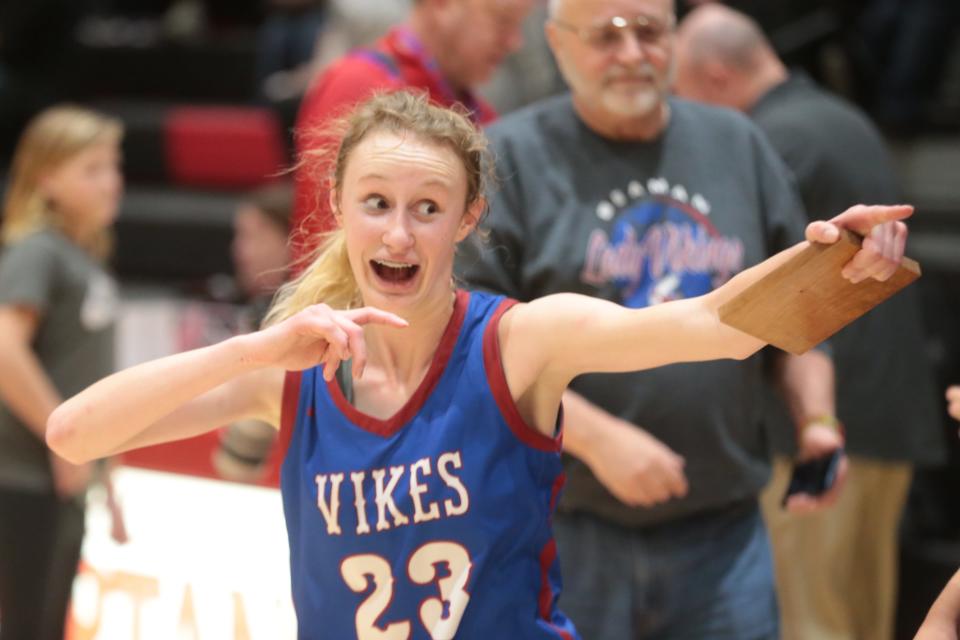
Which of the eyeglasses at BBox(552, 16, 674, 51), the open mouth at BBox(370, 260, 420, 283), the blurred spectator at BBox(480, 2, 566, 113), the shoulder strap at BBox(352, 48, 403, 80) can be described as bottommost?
the open mouth at BBox(370, 260, 420, 283)

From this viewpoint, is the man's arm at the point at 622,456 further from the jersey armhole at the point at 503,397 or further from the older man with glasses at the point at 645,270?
the jersey armhole at the point at 503,397

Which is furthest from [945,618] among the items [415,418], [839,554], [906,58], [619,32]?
[906,58]

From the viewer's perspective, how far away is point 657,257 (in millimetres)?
2785

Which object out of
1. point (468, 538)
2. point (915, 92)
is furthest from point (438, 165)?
point (915, 92)

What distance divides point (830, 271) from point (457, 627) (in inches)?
29.4

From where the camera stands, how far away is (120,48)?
9.22 metres

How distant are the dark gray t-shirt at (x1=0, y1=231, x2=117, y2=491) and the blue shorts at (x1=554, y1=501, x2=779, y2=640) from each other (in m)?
1.97

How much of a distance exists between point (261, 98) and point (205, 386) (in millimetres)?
6351

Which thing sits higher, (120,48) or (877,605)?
(120,48)

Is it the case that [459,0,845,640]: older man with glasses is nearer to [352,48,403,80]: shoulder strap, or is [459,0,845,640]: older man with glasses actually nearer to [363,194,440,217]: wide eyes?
[363,194,440,217]: wide eyes

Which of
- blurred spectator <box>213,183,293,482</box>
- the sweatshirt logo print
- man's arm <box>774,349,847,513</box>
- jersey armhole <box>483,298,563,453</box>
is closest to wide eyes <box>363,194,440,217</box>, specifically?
jersey armhole <box>483,298,563,453</box>

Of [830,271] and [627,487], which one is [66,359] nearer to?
[627,487]

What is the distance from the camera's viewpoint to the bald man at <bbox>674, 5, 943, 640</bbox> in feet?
13.5

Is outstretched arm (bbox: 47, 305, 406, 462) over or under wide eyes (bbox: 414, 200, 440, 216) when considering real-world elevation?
under
